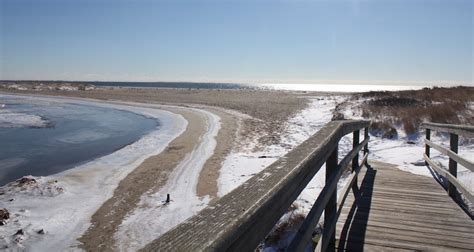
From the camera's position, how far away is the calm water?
11.2m

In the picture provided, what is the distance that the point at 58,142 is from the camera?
15.5 metres

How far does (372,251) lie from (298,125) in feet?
53.7

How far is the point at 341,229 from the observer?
3906mm

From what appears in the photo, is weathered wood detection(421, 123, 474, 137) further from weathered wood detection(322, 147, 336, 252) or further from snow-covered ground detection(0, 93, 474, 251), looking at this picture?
weathered wood detection(322, 147, 336, 252)

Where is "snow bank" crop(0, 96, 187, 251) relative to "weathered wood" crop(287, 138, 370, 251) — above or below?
below

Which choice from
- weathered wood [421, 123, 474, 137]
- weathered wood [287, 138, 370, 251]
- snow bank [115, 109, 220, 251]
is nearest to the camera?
weathered wood [287, 138, 370, 251]

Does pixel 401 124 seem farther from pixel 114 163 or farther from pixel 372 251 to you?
pixel 372 251

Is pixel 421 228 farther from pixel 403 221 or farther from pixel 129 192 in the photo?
pixel 129 192

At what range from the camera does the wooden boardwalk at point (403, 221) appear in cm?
357

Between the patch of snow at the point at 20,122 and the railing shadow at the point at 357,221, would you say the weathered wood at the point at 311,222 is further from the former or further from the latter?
the patch of snow at the point at 20,122

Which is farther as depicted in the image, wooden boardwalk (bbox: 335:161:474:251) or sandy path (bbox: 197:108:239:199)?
sandy path (bbox: 197:108:239:199)

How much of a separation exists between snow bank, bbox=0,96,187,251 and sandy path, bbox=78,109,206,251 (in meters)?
0.18

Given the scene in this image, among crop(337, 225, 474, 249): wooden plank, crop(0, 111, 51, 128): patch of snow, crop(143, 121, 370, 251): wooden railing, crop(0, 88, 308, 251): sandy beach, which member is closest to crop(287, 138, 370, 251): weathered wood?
crop(143, 121, 370, 251): wooden railing

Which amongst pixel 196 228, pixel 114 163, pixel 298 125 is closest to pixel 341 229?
pixel 196 228
